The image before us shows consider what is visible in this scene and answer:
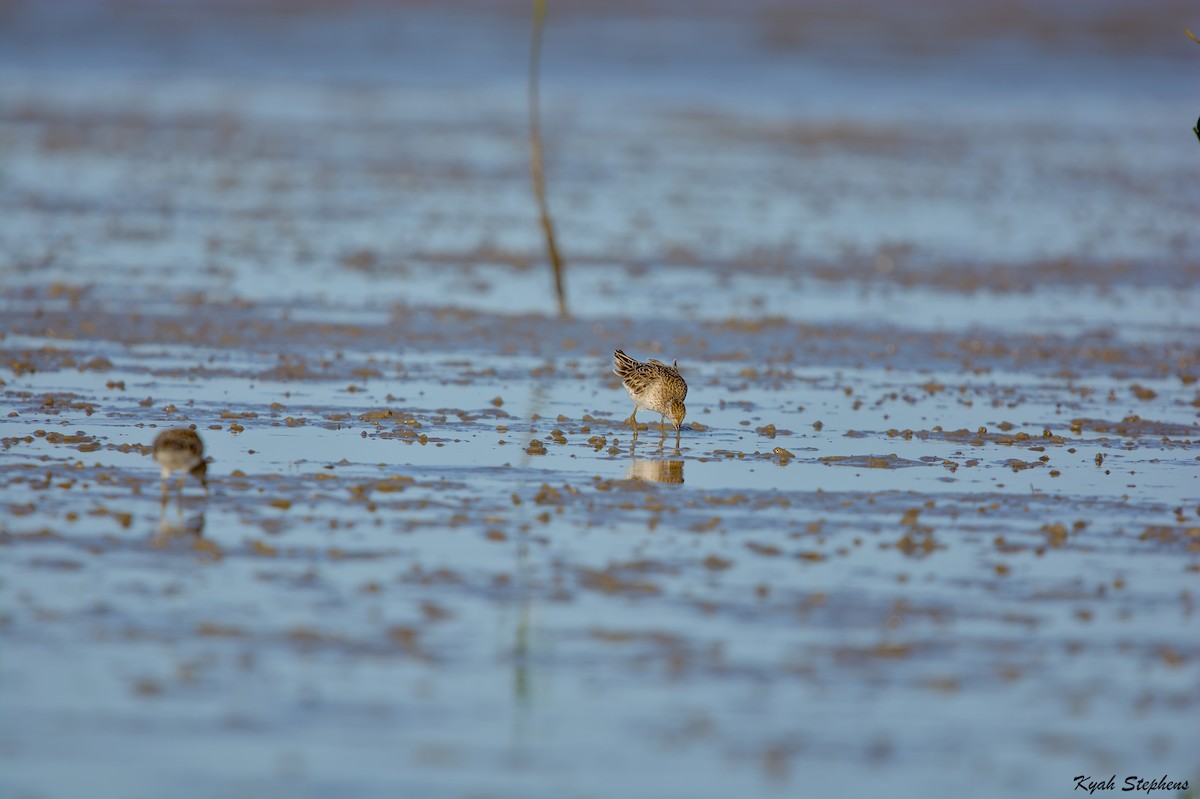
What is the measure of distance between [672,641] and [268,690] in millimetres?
2179

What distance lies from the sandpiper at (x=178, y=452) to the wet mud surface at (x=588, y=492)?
243 mm

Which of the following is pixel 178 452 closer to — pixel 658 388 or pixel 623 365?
pixel 658 388

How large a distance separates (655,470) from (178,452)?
369 centimetres

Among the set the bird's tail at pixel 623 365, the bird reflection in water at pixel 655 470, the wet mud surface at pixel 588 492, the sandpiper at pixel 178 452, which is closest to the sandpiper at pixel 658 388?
the bird's tail at pixel 623 365

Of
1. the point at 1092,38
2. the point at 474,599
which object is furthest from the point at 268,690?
the point at 1092,38

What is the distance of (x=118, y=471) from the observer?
12.8m

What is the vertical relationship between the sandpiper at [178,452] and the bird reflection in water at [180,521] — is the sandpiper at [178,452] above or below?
above

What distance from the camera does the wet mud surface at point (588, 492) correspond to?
27.2 feet

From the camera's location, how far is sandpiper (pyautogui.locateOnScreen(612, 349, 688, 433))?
14.8 m

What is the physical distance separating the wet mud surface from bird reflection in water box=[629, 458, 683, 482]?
0.06 metres
